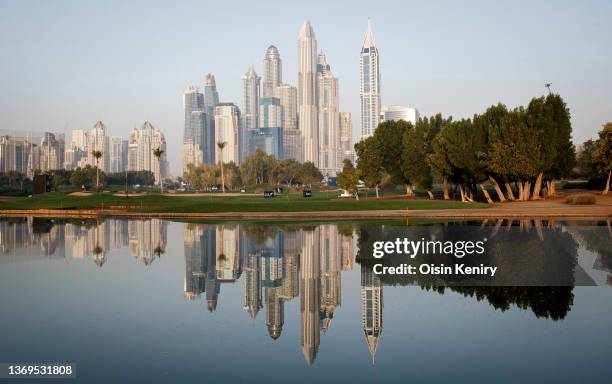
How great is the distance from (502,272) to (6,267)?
65.6 ft

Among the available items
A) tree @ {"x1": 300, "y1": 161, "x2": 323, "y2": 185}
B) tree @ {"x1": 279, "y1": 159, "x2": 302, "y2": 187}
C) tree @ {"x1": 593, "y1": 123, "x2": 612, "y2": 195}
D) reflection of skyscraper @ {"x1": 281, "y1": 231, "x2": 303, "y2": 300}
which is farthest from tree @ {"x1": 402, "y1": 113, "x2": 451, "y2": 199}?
tree @ {"x1": 300, "y1": 161, "x2": 323, "y2": 185}

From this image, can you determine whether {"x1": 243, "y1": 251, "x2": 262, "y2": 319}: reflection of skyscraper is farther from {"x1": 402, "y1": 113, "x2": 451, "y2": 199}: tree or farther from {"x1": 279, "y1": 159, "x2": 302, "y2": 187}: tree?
{"x1": 279, "y1": 159, "x2": 302, "y2": 187}: tree

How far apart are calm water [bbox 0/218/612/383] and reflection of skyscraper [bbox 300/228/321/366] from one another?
5cm

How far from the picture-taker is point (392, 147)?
94.4m

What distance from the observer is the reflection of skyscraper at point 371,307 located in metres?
15.0

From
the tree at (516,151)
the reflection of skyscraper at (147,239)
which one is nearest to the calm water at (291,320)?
the reflection of skyscraper at (147,239)

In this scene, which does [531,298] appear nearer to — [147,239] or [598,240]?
[598,240]

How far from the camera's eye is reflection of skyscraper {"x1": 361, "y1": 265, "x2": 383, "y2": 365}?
15.0 m

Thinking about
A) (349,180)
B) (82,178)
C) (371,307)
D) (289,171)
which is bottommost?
(371,307)

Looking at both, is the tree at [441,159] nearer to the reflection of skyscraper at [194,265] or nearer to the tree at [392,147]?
the tree at [392,147]

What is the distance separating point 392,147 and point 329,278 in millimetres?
72780

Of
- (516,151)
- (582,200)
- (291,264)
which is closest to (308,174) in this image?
(516,151)

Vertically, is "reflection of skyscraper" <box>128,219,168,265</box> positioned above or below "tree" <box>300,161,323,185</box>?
below

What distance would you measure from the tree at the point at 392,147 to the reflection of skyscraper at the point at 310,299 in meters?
61.7
